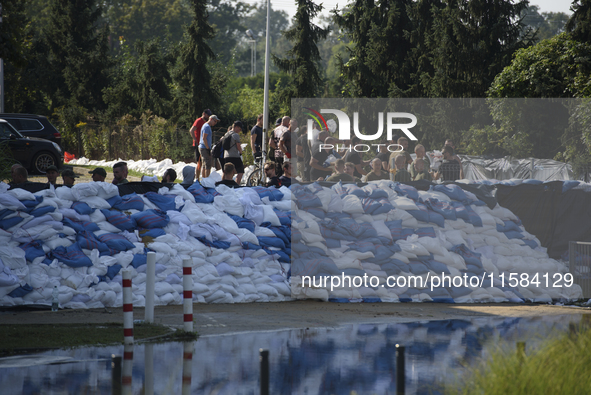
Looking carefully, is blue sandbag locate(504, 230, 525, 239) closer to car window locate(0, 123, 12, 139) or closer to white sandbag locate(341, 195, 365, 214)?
white sandbag locate(341, 195, 365, 214)

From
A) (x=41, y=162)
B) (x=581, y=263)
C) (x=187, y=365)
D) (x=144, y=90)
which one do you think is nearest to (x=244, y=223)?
(x=187, y=365)

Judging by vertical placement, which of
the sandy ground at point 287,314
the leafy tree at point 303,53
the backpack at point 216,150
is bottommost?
the sandy ground at point 287,314

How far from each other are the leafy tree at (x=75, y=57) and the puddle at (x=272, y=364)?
31.2m

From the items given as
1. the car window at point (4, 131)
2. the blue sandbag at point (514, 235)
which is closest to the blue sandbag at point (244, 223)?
the blue sandbag at point (514, 235)

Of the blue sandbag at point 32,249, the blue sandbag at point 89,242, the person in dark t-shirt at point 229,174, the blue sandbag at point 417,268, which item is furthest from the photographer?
the person in dark t-shirt at point 229,174

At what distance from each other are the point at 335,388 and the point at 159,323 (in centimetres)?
331

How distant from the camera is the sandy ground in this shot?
886 centimetres

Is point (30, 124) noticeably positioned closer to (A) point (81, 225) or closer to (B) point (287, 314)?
(A) point (81, 225)

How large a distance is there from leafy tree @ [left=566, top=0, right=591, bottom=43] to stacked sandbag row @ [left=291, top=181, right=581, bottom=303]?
13.1 metres

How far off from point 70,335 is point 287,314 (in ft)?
10.6

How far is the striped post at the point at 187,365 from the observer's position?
5809 millimetres

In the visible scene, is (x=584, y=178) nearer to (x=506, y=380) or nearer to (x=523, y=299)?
(x=523, y=299)

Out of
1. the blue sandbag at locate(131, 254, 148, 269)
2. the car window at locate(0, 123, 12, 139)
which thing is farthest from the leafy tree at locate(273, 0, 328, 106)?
the blue sandbag at locate(131, 254, 148, 269)

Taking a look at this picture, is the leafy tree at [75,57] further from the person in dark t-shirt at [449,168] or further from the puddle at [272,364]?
the puddle at [272,364]
